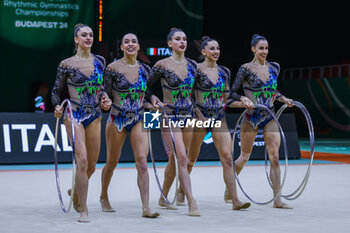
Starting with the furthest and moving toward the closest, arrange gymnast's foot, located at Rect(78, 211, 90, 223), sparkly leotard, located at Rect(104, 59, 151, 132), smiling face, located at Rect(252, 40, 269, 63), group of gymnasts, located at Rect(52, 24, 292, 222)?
smiling face, located at Rect(252, 40, 269, 63), sparkly leotard, located at Rect(104, 59, 151, 132), group of gymnasts, located at Rect(52, 24, 292, 222), gymnast's foot, located at Rect(78, 211, 90, 223)

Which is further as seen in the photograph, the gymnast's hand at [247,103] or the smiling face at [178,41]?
the gymnast's hand at [247,103]

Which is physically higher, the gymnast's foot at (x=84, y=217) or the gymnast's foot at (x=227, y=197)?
the gymnast's foot at (x=84, y=217)

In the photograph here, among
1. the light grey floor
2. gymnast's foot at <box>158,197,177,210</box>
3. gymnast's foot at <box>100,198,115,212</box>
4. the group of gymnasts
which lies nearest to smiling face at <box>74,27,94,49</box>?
the group of gymnasts

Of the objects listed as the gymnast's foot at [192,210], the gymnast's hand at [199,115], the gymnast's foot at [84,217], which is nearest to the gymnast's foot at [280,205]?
the gymnast's foot at [192,210]

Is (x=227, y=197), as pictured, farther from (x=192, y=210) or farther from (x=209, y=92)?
(x=209, y=92)

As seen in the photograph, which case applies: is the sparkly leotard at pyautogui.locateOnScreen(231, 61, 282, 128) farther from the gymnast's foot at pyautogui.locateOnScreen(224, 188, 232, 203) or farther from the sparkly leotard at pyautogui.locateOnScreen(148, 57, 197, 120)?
the gymnast's foot at pyautogui.locateOnScreen(224, 188, 232, 203)

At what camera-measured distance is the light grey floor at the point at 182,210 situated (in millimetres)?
6648

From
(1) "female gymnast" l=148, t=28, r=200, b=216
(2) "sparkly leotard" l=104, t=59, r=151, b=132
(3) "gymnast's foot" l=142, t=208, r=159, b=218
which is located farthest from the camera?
(1) "female gymnast" l=148, t=28, r=200, b=216

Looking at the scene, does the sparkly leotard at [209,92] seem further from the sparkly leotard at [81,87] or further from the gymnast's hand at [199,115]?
the sparkly leotard at [81,87]

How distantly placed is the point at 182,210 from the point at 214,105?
52.8 inches

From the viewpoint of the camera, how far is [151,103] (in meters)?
7.87

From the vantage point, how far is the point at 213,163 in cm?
1484

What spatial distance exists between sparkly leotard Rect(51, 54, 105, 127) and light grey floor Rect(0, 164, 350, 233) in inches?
45.3

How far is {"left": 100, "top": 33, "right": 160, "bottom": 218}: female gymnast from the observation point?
293 inches
